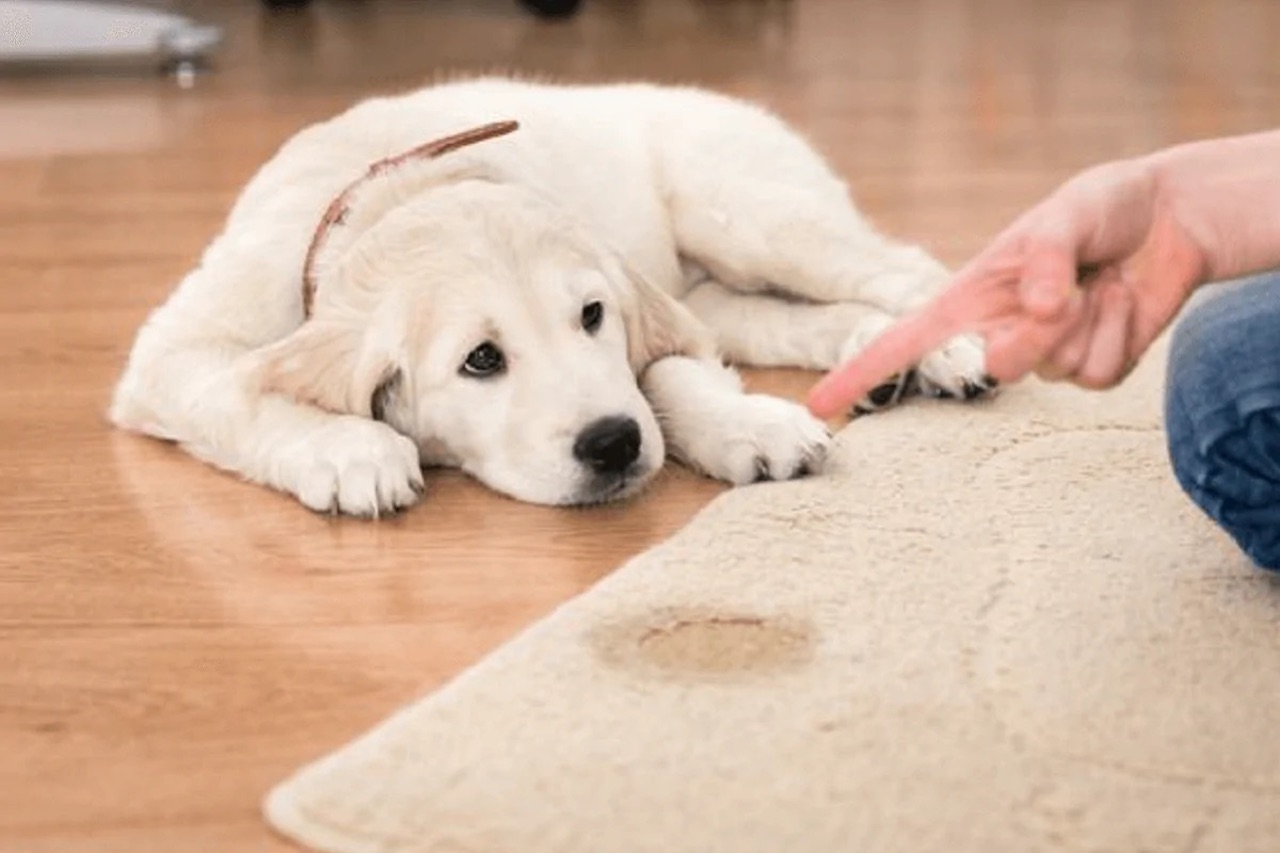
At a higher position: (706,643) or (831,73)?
(706,643)

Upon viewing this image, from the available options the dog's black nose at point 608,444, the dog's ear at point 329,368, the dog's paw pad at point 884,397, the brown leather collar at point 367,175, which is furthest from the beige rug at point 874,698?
the brown leather collar at point 367,175

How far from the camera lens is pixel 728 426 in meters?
2.34

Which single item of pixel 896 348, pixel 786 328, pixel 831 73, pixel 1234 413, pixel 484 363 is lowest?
pixel 831 73

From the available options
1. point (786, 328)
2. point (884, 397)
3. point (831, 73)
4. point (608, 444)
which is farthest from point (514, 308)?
point (831, 73)

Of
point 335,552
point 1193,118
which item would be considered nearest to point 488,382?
point 335,552

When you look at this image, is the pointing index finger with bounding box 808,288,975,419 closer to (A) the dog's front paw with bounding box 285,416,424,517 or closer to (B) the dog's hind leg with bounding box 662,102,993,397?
(A) the dog's front paw with bounding box 285,416,424,517

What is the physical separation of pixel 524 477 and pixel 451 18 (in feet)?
11.1

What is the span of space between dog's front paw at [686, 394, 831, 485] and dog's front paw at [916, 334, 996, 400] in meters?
0.19

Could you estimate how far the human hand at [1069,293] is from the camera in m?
1.55

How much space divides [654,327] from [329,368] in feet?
1.19

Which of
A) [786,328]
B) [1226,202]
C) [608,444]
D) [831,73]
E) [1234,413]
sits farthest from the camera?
[831,73]

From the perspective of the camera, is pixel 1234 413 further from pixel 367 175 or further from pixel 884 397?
pixel 367 175

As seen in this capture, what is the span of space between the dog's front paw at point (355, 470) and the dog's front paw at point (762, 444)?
0.98ft

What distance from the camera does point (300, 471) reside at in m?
2.31
